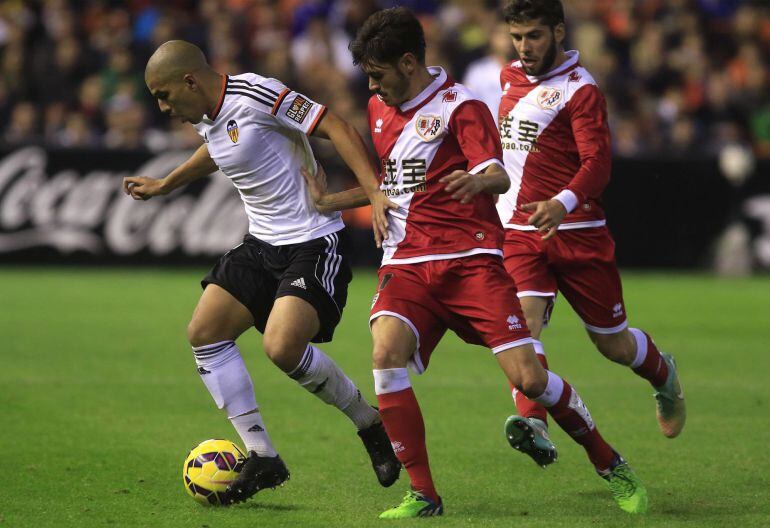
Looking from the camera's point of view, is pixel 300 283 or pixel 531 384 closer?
pixel 531 384

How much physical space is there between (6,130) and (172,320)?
5941mm

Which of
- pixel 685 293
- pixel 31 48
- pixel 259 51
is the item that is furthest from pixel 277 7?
pixel 685 293

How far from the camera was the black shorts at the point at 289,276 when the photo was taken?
622 cm

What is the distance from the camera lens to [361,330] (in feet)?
41.0

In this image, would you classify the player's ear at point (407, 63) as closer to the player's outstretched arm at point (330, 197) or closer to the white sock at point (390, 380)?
the player's outstretched arm at point (330, 197)

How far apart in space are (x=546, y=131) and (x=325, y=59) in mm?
11768

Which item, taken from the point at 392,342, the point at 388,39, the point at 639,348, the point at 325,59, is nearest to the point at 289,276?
the point at 392,342

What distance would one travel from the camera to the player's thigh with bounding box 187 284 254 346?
624 cm

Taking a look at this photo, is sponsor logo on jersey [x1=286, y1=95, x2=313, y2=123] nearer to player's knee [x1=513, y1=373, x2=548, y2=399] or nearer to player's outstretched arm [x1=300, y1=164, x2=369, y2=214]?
player's outstretched arm [x1=300, y1=164, x2=369, y2=214]

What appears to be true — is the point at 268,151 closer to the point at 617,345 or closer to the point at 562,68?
the point at 562,68

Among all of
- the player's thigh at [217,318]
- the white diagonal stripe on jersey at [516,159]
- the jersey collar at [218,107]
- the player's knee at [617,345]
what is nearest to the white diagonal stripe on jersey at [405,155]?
the player's thigh at [217,318]

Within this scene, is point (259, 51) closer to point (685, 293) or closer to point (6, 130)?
point (6, 130)

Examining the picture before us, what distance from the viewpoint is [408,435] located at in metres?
5.69

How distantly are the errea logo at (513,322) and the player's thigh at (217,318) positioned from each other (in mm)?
1345
